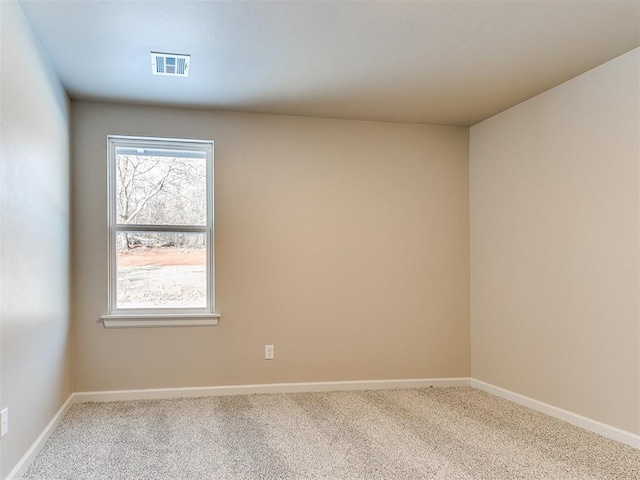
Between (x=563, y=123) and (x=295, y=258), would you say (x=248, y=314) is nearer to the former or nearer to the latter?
(x=295, y=258)

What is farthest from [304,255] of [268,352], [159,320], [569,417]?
[569,417]

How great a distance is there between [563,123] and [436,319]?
192 centimetres

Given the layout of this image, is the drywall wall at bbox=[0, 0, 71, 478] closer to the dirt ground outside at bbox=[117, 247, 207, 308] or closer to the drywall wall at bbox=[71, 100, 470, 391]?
the drywall wall at bbox=[71, 100, 470, 391]

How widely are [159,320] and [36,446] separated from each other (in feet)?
4.31

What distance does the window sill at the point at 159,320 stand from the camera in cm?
384

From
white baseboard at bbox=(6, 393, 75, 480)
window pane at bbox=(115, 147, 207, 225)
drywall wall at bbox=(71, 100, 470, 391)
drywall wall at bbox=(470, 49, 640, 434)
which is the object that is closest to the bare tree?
window pane at bbox=(115, 147, 207, 225)

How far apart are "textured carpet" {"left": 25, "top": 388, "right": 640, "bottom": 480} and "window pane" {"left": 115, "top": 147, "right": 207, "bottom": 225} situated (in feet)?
4.76

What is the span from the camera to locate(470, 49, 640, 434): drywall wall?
9.70 feet

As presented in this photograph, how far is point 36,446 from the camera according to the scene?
2.74 meters

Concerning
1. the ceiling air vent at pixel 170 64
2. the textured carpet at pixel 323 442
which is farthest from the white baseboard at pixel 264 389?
the ceiling air vent at pixel 170 64

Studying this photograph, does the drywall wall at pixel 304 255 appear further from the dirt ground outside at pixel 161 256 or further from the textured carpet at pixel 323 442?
the textured carpet at pixel 323 442

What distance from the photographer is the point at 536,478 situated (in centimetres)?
247

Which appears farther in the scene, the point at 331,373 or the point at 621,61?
the point at 331,373

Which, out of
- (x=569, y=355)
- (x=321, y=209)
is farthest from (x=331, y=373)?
(x=569, y=355)
